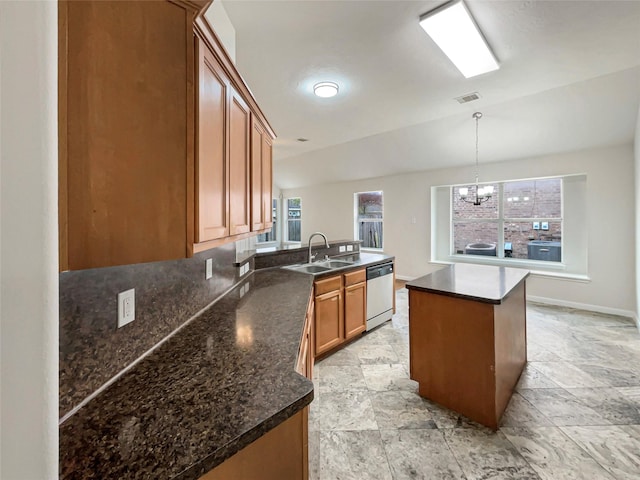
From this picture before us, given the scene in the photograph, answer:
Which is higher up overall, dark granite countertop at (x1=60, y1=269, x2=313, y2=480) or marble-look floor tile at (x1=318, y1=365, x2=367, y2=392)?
dark granite countertop at (x1=60, y1=269, x2=313, y2=480)

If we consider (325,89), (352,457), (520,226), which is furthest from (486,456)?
(520,226)

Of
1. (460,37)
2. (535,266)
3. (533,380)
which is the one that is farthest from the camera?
(535,266)

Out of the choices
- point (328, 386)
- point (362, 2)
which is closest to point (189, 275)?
point (328, 386)

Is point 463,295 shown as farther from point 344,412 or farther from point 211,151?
point 211,151

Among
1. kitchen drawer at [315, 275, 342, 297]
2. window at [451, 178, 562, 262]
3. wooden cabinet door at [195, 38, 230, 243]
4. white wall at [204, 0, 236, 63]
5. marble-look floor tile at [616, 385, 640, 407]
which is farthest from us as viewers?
window at [451, 178, 562, 262]

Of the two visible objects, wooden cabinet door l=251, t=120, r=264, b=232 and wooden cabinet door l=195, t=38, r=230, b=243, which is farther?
wooden cabinet door l=251, t=120, r=264, b=232

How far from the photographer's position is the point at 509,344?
7.09 ft

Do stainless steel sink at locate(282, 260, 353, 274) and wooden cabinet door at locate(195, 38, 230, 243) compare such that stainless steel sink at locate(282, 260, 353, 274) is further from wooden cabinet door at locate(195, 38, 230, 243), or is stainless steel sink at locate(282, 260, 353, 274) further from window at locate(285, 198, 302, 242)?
window at locate(285, 198, 302, 242)

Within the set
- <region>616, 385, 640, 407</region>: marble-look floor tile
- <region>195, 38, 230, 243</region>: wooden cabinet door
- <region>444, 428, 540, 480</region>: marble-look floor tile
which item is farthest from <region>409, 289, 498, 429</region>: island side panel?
<region>195, 38, 230, 243</region>: wooden cabinet door

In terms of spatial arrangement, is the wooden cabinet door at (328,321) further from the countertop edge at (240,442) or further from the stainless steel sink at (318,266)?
the countertop edge at (240,442)

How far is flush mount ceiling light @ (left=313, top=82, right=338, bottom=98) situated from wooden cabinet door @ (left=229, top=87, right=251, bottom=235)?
5.71ft

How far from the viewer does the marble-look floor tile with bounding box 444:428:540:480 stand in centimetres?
157

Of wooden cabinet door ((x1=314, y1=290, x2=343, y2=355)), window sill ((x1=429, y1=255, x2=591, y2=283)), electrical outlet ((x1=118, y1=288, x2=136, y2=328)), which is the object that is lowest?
wooden cabinet door ((x1=314, y1=290, x2=343, y2=355))

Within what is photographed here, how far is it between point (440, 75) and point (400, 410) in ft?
10.2
